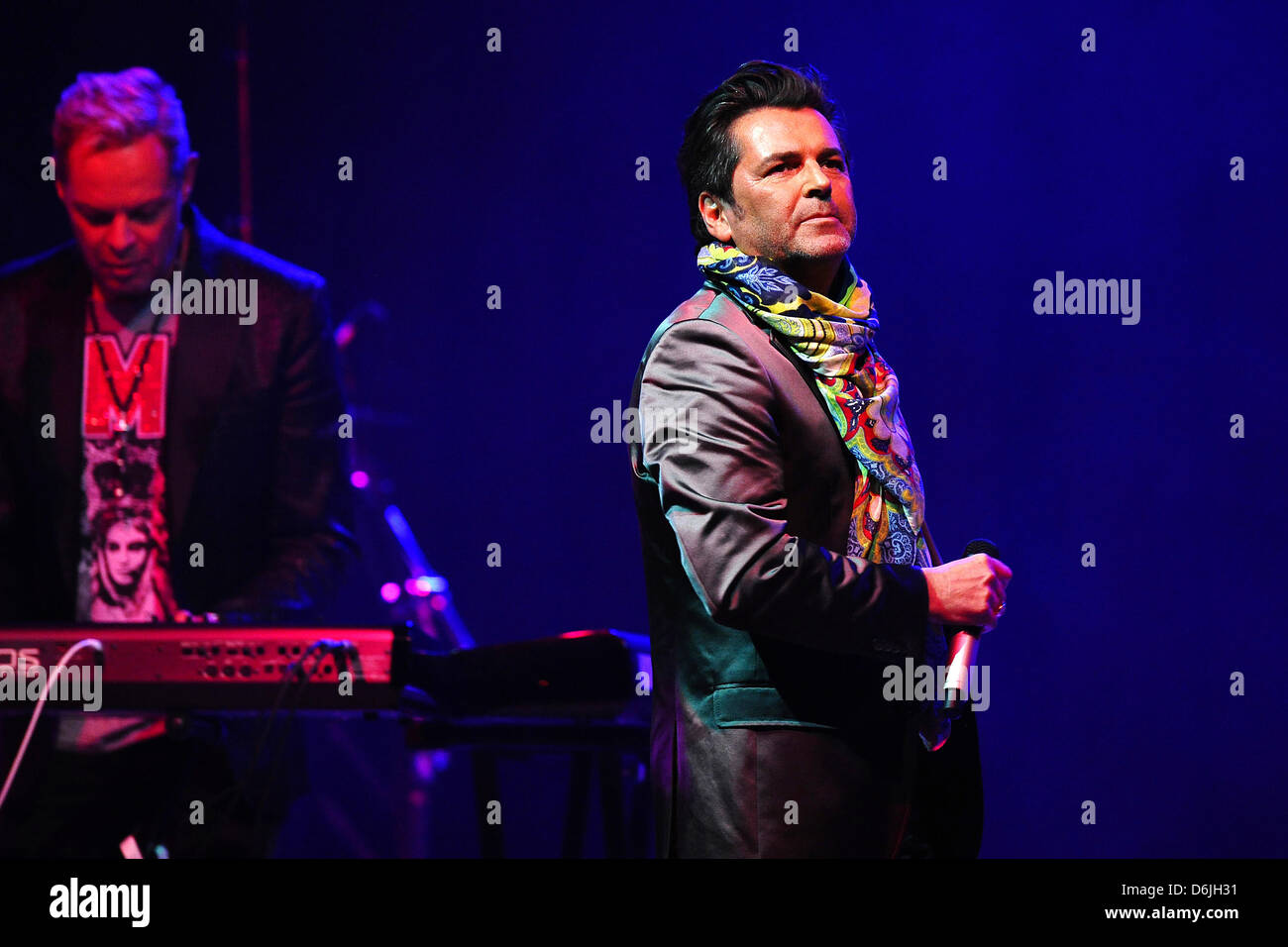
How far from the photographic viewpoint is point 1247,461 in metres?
3.32

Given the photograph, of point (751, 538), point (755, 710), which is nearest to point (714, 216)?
point (751, 538)

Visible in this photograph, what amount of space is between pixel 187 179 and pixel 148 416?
62 centimetres

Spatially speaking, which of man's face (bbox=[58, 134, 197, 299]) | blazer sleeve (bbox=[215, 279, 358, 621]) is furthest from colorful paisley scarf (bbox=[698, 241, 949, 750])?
man's face (bbox=[58, 134, 197, 299])

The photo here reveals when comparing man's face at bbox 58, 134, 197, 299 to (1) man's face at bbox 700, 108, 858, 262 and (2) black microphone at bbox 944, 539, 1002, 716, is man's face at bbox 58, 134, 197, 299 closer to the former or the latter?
(1) man's face at bbox 700, 108, 858, 262

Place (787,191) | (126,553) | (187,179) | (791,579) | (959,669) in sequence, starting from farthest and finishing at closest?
(187,179) → (126,553) → (787,191) → (959,669) → (791,579)

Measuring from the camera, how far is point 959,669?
68.2 inches

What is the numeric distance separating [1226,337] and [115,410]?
2.75 meters

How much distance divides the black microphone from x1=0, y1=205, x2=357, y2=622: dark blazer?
5.69 ft

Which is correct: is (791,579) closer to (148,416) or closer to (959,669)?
(959,669)

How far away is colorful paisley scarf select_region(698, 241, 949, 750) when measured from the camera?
5.76 feet

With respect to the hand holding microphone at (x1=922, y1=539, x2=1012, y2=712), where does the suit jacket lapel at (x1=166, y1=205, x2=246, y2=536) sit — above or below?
above

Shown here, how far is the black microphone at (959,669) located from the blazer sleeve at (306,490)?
1.73 m
